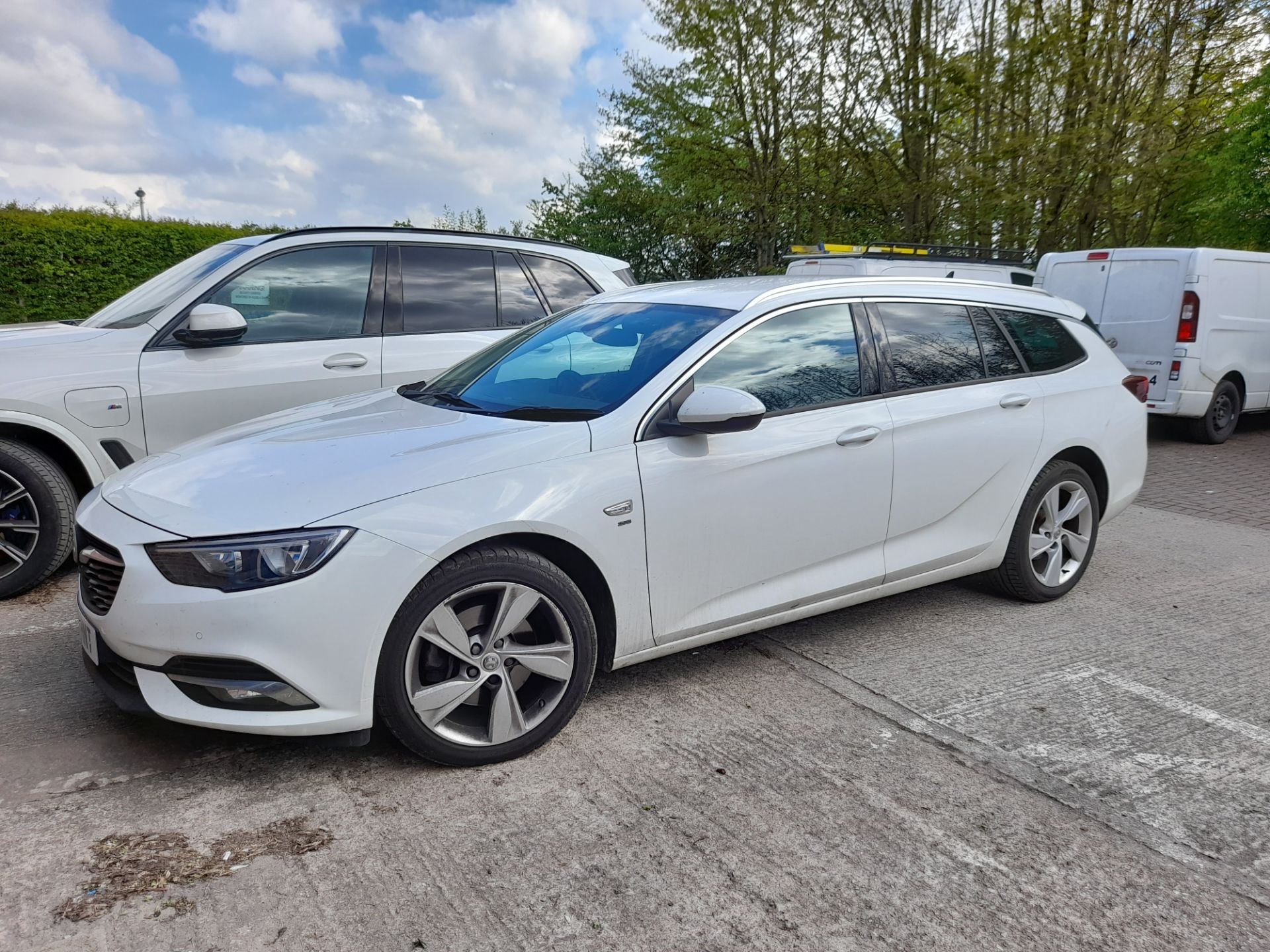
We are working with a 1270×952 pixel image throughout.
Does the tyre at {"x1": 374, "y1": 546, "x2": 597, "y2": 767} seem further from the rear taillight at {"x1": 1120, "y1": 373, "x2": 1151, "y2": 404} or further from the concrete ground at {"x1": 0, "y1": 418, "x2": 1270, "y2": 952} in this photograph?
the rear taillight at {"x1": 1120, "y1": 373, "x2": 1151, "y2": 404}

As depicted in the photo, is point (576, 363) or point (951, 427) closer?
point (576, 363)

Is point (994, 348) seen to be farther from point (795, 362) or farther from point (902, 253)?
point (902, 253)

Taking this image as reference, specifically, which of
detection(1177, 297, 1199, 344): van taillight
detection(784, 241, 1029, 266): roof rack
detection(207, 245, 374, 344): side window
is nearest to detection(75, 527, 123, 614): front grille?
detection(207, 245, 374, 344): side window

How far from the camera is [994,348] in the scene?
461cm

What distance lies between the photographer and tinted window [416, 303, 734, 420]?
141 inches

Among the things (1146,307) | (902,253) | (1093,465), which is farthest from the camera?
(1146,307)

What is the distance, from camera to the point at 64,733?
10.8ft

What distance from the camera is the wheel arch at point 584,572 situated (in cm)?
311

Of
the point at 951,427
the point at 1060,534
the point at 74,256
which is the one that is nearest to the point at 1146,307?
the point at 1060,534

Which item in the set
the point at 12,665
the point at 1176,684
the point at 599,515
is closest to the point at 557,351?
the point at 599,515

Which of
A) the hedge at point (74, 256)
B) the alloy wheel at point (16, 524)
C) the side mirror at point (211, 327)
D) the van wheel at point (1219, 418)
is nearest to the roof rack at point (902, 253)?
the van wheel at point (1219, 418)

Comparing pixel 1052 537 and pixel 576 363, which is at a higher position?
pixel 576 363

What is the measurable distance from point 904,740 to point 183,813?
7.55 ft

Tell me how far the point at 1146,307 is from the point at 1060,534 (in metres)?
6.76
